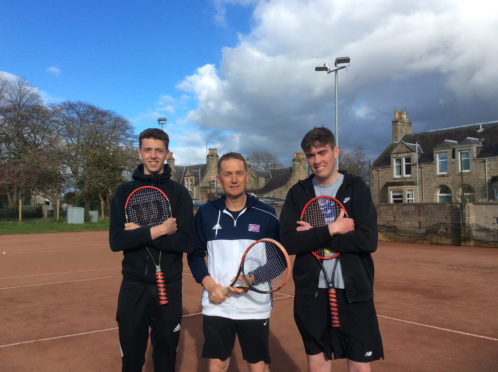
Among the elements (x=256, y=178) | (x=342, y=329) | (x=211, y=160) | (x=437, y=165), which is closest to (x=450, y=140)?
(x=437, y=165)

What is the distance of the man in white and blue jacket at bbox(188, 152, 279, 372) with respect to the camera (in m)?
3.13

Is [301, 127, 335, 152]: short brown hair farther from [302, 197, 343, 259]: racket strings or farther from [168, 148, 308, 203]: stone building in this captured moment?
[168, 148, 308, 203]: stone building

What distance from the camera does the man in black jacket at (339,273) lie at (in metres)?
2.93

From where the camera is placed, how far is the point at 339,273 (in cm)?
301

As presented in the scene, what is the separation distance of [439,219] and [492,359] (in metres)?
16.7

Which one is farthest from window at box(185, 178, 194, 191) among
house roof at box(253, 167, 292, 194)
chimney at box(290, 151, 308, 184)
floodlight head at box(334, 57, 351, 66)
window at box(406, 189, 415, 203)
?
floodlight head at box(334, 57, 351, 66)

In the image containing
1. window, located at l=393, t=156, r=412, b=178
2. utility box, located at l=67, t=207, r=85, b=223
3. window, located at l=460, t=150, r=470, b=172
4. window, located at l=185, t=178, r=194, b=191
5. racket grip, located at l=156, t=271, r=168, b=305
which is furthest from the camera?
window, located at l=185, t=178, r=194, b=191

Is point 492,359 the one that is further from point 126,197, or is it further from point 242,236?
point 126,197

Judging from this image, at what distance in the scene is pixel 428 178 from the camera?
35531mm

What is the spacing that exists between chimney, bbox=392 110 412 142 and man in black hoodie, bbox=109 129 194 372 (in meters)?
40.3

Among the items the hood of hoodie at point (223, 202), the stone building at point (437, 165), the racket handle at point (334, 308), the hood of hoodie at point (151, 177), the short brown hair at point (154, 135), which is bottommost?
the racket handle at point (334, 308)

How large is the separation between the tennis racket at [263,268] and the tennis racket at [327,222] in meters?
0.28

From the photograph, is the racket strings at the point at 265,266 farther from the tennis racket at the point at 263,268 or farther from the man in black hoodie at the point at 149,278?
the man in black hoodie at the point at 149,278

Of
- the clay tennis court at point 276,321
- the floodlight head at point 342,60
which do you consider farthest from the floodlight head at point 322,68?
the clay tennis court at point 276,321
